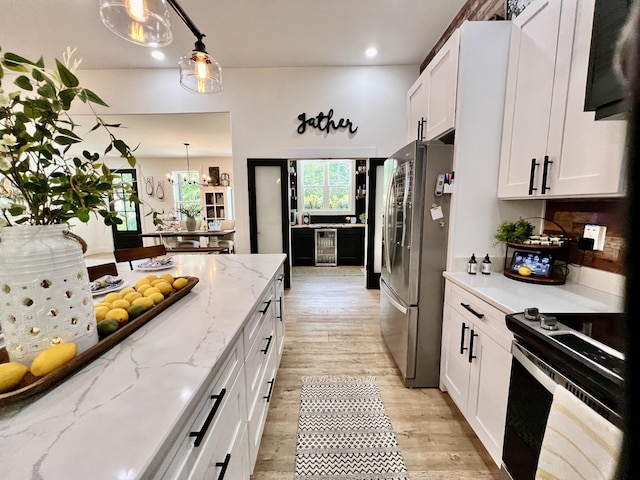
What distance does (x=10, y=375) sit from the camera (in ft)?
2.05

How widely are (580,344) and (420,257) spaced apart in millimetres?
1046

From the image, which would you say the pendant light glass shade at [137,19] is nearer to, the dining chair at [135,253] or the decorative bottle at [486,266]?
the dining chair at [135,253]

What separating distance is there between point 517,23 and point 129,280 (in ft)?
8.93

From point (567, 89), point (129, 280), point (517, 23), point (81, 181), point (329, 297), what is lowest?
point (329, 297)

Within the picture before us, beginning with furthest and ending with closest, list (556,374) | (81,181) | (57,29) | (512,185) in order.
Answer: (57,29) → (512,185) → (556,374) → (81,181)

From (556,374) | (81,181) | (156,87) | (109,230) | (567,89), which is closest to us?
(81,181)

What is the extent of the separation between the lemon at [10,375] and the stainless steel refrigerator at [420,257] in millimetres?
1848

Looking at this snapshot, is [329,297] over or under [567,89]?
under

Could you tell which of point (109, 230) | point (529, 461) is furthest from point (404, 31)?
point (109, 230)

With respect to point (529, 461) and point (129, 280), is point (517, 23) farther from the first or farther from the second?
point (129, 280)

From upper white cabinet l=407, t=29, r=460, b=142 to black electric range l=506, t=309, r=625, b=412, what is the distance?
131cm

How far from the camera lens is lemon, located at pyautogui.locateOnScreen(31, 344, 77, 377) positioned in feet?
2.19

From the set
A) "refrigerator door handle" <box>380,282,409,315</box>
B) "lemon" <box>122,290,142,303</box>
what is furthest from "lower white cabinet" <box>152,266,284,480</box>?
"refrigerator door handle" <box>380,282,409,315</box>

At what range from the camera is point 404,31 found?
2957mm
